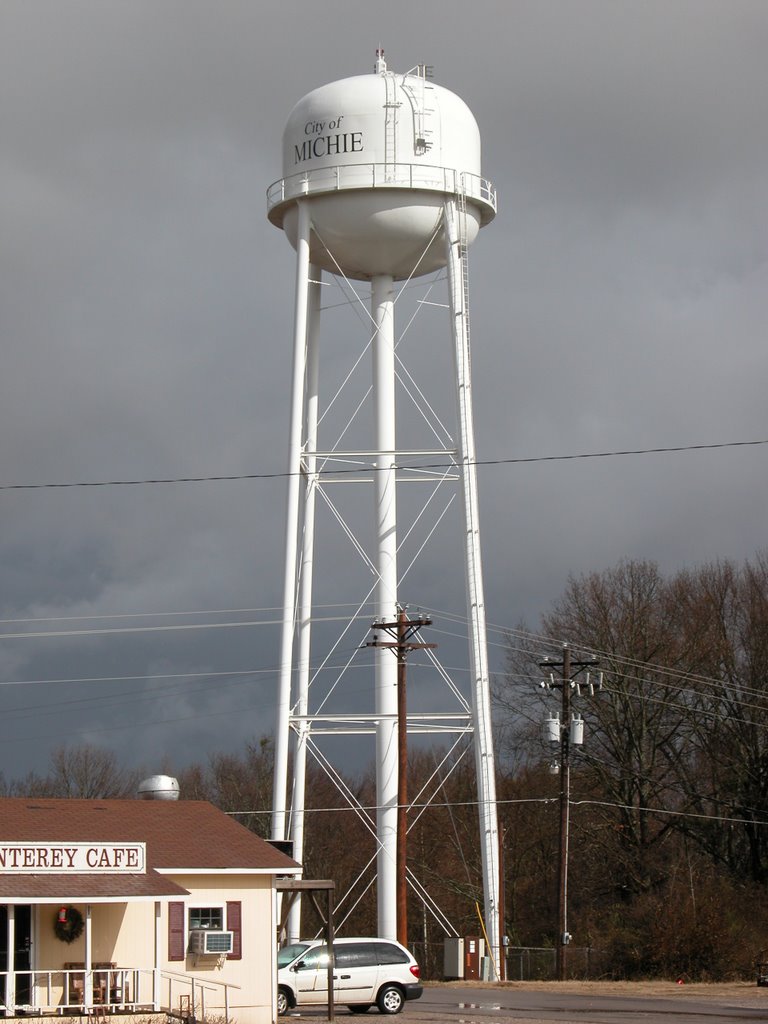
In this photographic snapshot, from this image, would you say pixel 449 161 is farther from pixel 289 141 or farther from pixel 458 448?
pixel 458 448

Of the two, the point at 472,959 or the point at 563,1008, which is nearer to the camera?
the point at 563,1008

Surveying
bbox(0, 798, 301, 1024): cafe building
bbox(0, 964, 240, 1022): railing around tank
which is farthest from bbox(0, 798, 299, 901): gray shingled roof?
bbox(0, 964, 240, 1022): railing around tank

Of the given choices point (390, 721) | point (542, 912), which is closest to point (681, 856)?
point (542, 912)

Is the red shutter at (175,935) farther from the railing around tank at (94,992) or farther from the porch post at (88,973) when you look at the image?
the porch post at (88,973)

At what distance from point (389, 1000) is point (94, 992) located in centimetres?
682

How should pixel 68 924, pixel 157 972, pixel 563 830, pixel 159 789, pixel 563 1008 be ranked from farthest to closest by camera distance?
pixel 563 830
pixel 159 789
pixel 563 1008
pixel 68 924
pixel 157 972

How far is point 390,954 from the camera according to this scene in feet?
102

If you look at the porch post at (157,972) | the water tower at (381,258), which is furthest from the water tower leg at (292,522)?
the porch post at (157,972)

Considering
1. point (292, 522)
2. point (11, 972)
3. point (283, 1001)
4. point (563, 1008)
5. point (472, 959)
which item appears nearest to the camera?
point (11, 972)

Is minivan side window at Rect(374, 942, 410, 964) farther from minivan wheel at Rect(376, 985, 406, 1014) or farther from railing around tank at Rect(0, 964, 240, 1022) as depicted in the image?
railing around tank at Rect(0, 964, 240, 1022)

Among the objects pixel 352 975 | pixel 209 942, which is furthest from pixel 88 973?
pixel 352 975

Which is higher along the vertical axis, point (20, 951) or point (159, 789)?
point (159, 789)

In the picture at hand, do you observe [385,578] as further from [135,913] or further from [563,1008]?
[135,913]

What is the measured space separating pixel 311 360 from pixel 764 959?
18189 mm
